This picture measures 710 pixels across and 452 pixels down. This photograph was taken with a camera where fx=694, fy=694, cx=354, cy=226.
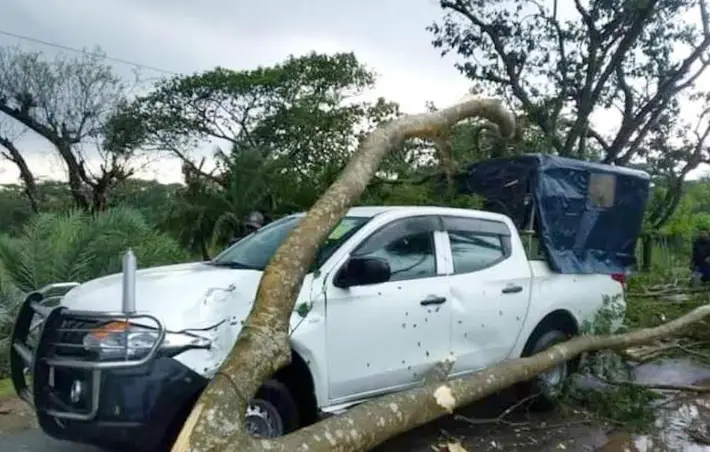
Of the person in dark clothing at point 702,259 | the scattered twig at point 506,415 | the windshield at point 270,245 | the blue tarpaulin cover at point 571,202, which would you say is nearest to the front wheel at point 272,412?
the windshield at point 270,245

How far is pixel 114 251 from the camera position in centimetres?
→ 853

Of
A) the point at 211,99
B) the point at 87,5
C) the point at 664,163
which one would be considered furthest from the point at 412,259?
the point at 211,99

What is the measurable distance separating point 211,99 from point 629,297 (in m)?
16.1

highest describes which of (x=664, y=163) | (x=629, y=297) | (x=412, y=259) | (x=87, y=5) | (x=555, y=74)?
(x=87, y=5)

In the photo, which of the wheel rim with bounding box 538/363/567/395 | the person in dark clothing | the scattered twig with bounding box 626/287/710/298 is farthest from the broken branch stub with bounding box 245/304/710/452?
the person in dark clothing

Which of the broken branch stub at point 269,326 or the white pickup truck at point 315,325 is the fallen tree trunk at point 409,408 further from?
the white pickup truck at point 315,325

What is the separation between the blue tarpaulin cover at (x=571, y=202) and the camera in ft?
23.4

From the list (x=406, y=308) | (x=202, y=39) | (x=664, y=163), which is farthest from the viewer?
(x=664, y=163)

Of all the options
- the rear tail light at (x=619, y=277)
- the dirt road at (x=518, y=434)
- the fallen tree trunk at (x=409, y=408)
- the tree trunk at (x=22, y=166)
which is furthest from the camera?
the tree trunk at (x=22, y=166)

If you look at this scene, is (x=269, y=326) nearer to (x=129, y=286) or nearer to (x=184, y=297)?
(x=184, y=297)

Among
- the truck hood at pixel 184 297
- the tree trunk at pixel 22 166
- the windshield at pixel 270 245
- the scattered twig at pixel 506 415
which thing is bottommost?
the scattered twig at pixel 506 415

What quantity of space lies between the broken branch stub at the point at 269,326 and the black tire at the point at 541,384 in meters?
2.40

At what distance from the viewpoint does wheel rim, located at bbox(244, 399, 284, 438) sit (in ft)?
13.9

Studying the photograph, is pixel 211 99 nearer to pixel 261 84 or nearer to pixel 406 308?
pixel 261 84
